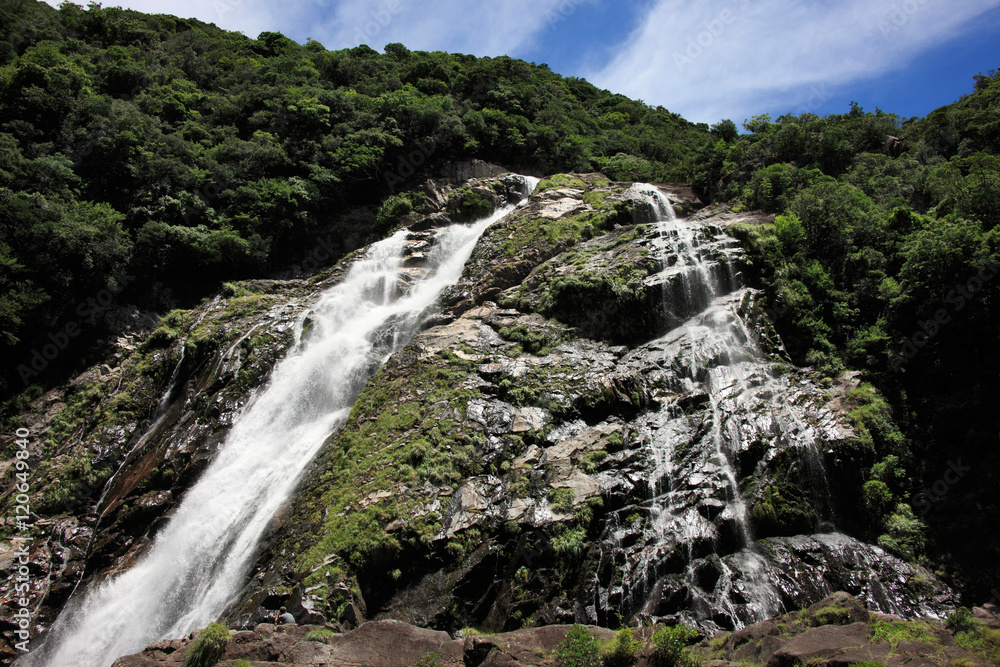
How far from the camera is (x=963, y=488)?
33.1 feet

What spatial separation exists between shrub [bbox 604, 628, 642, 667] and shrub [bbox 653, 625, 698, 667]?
0.27 m

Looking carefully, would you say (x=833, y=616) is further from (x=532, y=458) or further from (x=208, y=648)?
(x=208, y=648)

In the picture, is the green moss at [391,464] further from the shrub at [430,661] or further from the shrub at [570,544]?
the shrub at [430,661]

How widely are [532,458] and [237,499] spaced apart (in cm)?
849

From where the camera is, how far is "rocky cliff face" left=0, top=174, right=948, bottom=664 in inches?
360

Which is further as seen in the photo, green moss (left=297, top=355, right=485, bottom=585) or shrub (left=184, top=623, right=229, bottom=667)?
green moss (left=297, top=355, right=485, bottom=585)

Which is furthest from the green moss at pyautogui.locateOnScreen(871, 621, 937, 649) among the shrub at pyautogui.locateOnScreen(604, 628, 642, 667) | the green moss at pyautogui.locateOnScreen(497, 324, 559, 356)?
the green moss at pyautogui.locateOnScreen(497, 324, 559, 356)

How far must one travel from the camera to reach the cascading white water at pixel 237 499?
1112 cm

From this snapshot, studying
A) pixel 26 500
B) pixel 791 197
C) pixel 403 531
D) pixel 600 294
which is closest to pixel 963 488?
pixel 600 294

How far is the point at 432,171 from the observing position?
32812 mm

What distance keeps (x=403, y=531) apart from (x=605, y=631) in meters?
4.60

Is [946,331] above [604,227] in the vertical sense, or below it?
below

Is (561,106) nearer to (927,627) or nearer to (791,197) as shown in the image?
(791,197)

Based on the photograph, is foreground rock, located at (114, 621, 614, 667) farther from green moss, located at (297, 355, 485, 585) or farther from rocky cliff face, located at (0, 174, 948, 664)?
green moss, located at (297, 355, 485, 585)
